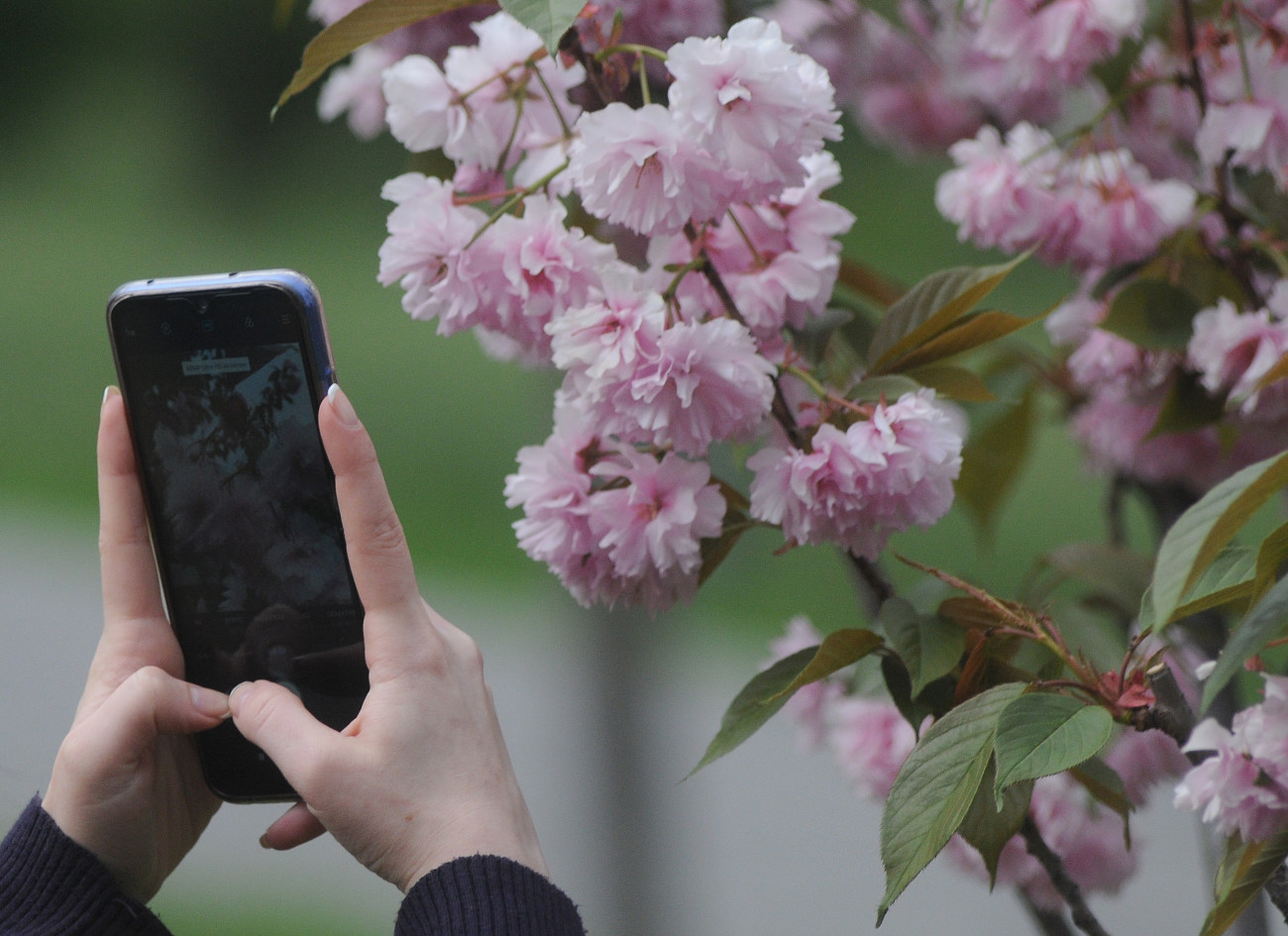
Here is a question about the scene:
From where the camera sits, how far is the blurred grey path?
1354 mm

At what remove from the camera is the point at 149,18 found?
→ 2279 millimetres

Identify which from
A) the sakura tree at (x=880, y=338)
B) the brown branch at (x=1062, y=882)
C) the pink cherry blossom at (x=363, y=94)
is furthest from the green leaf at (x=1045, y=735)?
the pink cherry blossom at (x=363, y=94)

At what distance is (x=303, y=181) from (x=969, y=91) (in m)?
1.92

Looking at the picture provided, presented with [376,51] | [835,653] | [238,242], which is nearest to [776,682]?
[835,653]

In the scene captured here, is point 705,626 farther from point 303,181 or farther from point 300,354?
point 300,354

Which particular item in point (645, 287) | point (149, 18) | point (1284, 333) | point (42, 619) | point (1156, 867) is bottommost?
point (1156, 867)

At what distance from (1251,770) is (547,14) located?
300mm

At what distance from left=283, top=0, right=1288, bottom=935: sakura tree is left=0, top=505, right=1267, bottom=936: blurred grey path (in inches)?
31.5

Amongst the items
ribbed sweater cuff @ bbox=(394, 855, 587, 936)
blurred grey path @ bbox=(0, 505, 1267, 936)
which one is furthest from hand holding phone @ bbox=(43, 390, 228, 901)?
blurred grey path @ bbox=(0, 505, 1267, 936)

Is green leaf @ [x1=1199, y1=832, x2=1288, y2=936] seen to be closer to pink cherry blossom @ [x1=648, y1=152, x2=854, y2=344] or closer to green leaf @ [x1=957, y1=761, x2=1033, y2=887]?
green leaf @ [x1=957, y1=761, x2=1033, y2=887]

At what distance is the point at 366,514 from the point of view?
13.5 inches

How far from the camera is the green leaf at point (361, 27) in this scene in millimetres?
375

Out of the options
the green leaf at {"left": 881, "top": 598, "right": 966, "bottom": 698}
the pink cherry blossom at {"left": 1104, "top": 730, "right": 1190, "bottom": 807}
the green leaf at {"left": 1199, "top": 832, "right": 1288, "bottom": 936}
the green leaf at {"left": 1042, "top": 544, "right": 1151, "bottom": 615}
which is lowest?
the pink cherry blossom at {"left": 1104, "top": 730, "right": 1190, "bottom": 807}

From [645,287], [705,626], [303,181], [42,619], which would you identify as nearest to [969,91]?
[645,287]
